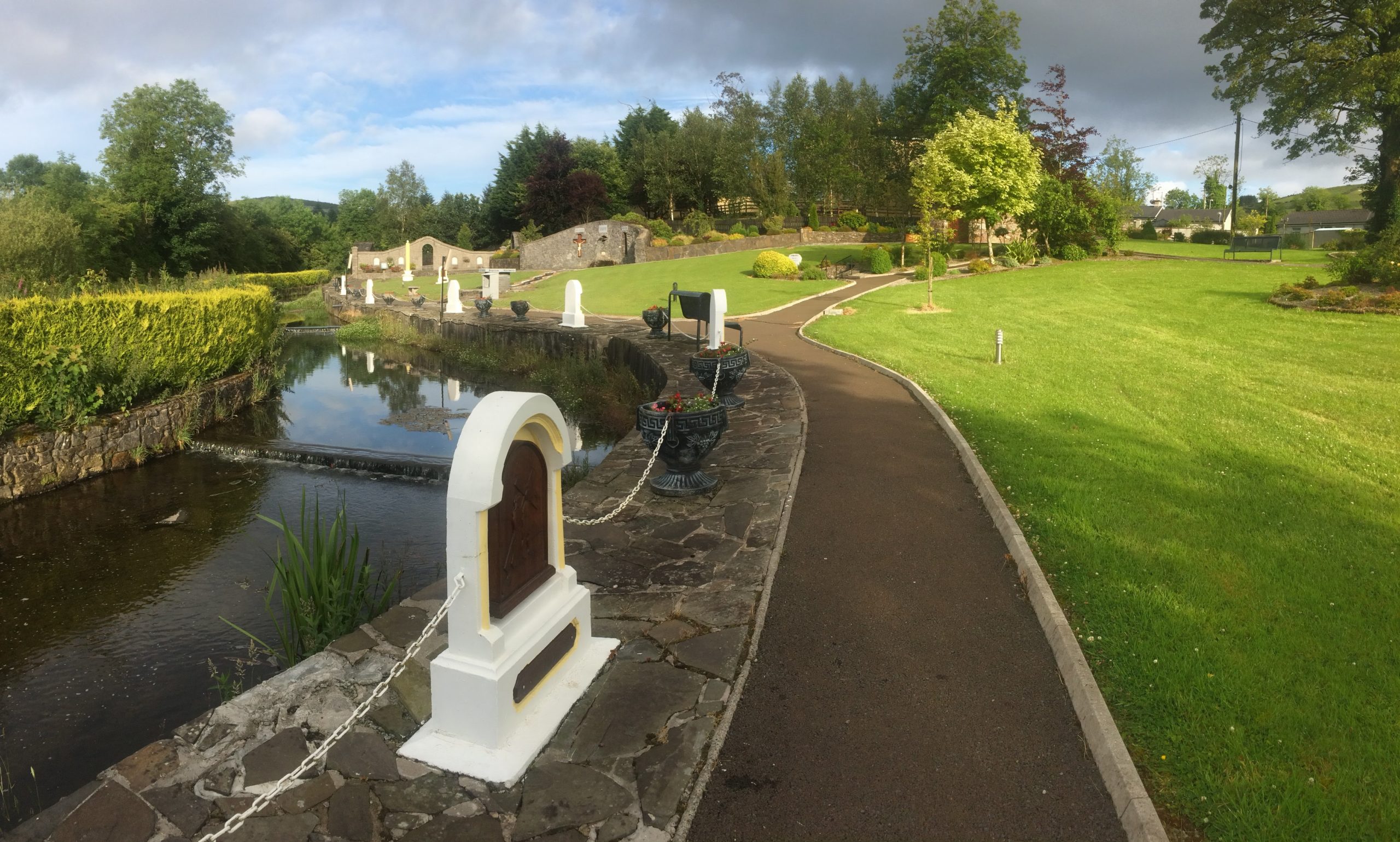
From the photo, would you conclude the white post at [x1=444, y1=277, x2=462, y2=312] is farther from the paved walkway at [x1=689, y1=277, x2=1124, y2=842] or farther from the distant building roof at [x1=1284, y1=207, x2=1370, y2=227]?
the distant building roof at [x1=1284, y1=207, x2=1370, y2=227]

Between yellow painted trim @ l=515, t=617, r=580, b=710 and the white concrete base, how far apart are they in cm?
2

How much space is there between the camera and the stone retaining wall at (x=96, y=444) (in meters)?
9.49

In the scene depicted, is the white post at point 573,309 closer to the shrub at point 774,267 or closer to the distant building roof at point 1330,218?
the shrub at point 774,267

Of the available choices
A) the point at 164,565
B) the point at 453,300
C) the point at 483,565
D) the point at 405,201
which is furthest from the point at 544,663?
the point at 405,201

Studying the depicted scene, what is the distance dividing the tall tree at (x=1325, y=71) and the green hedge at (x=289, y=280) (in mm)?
46914

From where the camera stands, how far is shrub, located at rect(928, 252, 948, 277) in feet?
99.7

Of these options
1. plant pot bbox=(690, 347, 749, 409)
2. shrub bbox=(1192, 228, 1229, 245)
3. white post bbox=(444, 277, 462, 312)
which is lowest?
plant pot bbox=(690, 347, 749, 409)

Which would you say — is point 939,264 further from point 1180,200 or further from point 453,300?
point 1180,200

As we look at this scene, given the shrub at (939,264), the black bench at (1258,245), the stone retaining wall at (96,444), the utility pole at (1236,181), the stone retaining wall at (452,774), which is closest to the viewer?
the stone retaining wall at (452,774)

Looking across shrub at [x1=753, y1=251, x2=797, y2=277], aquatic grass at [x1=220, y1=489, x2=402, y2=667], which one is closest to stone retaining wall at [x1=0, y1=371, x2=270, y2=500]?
aquatic grass at [x1=220, y1=489, x2=402, y2=667]

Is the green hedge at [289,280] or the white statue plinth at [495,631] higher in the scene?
the green hedge at [289,280]

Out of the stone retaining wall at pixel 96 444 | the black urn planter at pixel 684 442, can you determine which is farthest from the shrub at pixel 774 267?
the black urn planter at pixel 684 442

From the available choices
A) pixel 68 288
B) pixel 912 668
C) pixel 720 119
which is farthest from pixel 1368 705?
pixel 720 119

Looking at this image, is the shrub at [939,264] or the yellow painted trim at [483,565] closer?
the yellow painted trim at [483,565]
